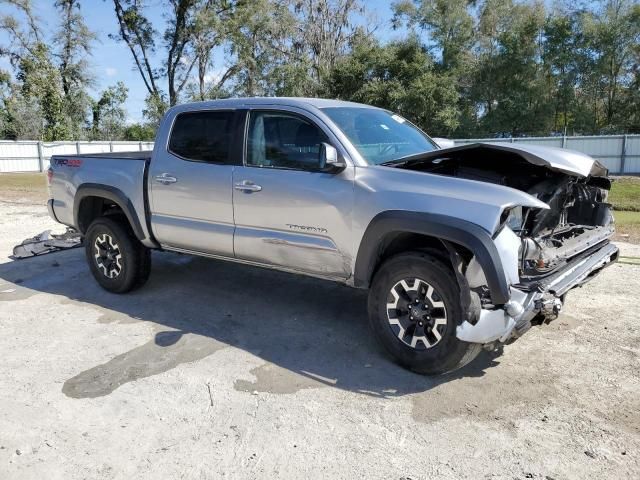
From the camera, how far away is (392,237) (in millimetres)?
3955

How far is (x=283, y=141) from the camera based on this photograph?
4.58 m

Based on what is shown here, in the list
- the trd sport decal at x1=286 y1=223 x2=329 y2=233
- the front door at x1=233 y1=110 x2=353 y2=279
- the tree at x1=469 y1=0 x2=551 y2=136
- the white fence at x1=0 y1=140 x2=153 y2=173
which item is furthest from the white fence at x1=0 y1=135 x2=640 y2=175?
the trd sport decal at x1=286 y1=223 x2=329 y2=233

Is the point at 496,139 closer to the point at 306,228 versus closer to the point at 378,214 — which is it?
the point at 306,228

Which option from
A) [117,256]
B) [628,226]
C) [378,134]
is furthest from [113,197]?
[628,226]

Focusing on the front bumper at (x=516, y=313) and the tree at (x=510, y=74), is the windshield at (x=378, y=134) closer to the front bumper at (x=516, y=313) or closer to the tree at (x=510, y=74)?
the front bumper at (x=516, y=313)

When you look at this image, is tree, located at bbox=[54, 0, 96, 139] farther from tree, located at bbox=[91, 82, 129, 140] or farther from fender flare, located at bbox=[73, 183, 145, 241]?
fender flare, located at bbox=[73, 183, 145, 241]

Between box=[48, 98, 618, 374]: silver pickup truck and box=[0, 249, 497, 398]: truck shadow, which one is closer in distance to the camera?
box=[48, 98, 618, 374]: silver pickup truck

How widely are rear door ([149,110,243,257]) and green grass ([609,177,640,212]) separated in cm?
892

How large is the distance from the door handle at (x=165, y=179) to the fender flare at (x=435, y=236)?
7.05 ft

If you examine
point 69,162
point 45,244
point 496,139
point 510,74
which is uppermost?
point 510,74

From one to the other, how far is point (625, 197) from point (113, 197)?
40.6 ft

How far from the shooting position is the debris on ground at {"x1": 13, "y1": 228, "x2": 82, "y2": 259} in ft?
25.2

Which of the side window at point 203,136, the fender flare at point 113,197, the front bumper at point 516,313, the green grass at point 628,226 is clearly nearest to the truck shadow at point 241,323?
the front bumper at point 516,313

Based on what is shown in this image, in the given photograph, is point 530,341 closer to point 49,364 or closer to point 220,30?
point 49,364
